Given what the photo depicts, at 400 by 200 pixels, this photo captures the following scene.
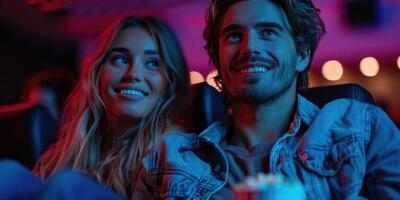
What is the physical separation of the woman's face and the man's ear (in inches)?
19.3

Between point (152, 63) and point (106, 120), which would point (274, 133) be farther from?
point (106, 120)

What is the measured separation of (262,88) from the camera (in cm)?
141

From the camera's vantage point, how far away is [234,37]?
1.49m

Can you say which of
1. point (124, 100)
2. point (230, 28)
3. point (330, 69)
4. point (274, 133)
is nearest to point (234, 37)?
point (230, 28)

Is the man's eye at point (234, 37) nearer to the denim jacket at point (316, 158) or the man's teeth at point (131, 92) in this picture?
the denim jacket at point (316, 158)

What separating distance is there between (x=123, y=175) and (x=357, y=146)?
0.71m

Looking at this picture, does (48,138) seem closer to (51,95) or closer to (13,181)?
(13,181)

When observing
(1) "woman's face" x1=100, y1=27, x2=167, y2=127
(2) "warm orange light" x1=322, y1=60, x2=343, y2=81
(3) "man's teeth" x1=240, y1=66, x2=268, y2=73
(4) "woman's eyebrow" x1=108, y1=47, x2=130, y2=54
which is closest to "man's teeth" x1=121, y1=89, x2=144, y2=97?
(1) "woman's face" x1=100, y1=27, x2=167, y2=127

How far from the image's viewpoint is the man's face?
4.62 feet

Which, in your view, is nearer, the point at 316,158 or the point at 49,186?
the point at 49,186

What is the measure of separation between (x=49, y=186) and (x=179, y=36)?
4.22m

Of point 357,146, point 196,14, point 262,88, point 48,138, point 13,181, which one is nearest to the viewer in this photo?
point 13,181

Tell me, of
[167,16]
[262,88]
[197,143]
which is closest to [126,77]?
[197,143]

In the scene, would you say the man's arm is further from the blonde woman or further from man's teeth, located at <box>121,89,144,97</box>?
man's teeth, located at <box>121,89,144,97</box>
